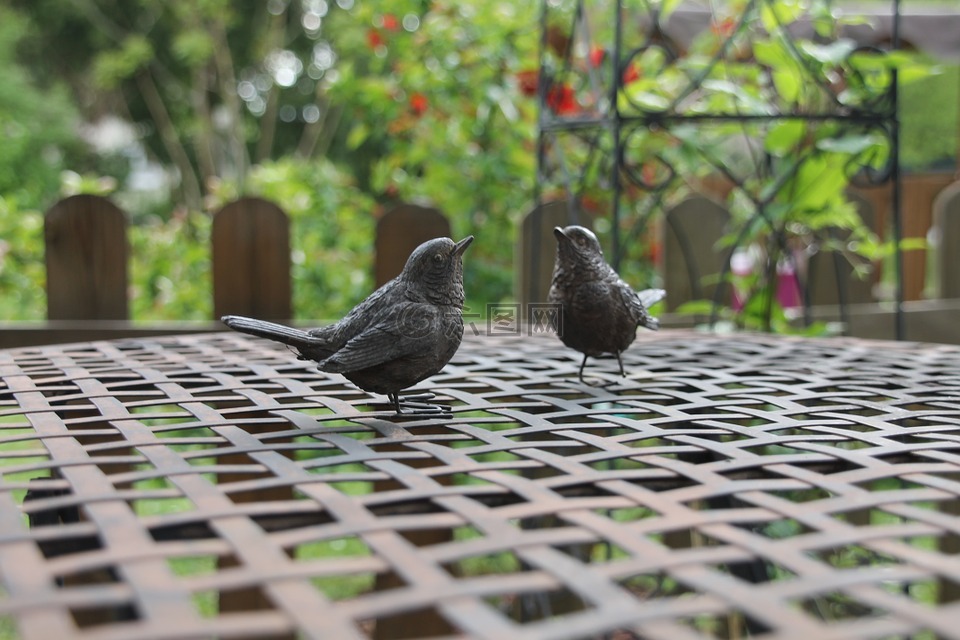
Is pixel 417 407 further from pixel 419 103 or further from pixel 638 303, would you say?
pixel 419 103

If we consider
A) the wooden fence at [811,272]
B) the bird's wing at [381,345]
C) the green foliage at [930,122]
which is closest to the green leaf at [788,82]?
the wooden fence at [811,272]

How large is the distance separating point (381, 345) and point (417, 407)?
0.42 feet

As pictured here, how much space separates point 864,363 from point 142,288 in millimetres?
3032

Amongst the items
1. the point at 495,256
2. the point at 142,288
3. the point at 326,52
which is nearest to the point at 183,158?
the point at 326,52

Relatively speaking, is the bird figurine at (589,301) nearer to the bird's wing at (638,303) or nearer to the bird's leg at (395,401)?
the bird's wing at (638,303)

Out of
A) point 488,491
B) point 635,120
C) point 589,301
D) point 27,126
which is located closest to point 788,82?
point 635,120

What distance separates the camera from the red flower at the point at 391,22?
3938mm

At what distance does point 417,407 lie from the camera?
1.46 m

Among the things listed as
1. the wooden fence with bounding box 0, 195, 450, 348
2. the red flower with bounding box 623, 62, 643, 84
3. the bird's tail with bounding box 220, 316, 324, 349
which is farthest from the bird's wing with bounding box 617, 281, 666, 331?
the red flower with bounding box 623, 62, 643, 84

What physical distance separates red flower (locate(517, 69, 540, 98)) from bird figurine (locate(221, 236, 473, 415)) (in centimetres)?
250

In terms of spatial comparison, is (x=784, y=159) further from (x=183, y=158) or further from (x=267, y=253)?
(x=183, y=158)

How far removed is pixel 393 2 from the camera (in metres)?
3.88

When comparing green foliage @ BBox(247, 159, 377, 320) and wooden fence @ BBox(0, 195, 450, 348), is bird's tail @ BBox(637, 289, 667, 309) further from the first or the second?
→ green foliage @ BBox(247, 159, 377, 320)

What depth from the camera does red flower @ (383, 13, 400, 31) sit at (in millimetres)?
3938
